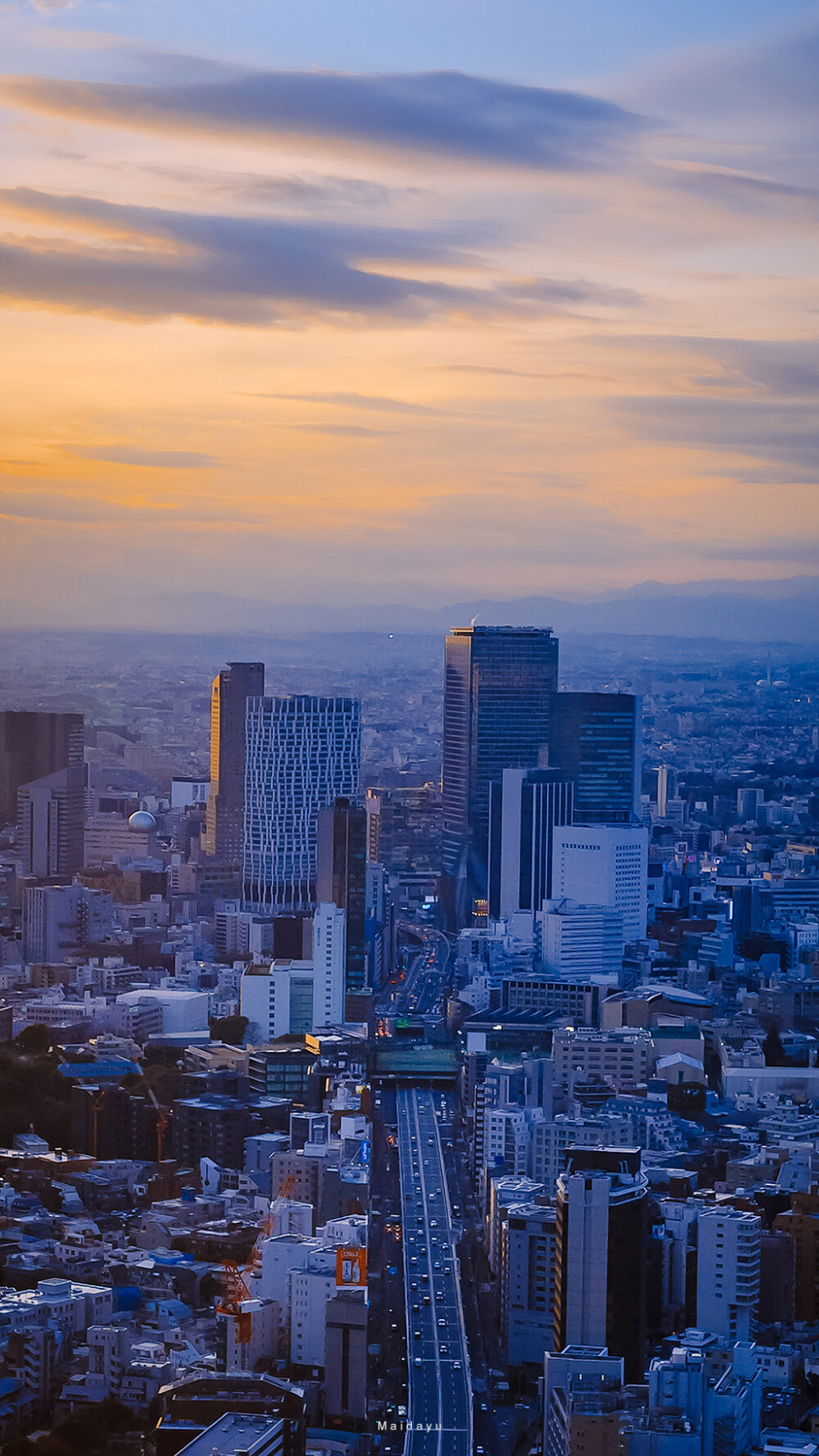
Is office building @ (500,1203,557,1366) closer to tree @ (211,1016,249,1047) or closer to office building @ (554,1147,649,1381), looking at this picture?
office building @ (554,1147,649,1381)

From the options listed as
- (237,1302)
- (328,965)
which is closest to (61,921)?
(328,965)

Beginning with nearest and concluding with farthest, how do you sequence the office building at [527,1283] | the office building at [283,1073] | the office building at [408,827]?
1. the office building at [527,1283]
2. the office building at [283,1073]
3. the office building at [408,827]

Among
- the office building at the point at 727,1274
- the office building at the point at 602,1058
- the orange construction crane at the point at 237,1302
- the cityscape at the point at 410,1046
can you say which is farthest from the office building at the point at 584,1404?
the office building at the point at 602,1058

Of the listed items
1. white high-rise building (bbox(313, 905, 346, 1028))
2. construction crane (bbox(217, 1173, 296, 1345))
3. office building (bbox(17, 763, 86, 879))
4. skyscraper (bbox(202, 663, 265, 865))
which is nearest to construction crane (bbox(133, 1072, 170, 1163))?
construction crane (bbox(217, 1173, 296, 1345))

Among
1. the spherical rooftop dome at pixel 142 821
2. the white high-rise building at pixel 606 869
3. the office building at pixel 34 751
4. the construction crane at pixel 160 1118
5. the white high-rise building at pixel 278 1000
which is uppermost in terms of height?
the office building at pixel 34 751

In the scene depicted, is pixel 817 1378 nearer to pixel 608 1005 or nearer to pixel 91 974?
pixel 608 1005

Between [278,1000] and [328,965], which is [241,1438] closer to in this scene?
[278,1000]

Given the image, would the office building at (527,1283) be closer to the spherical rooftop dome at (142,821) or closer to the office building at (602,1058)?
the office building at (602,1058)
